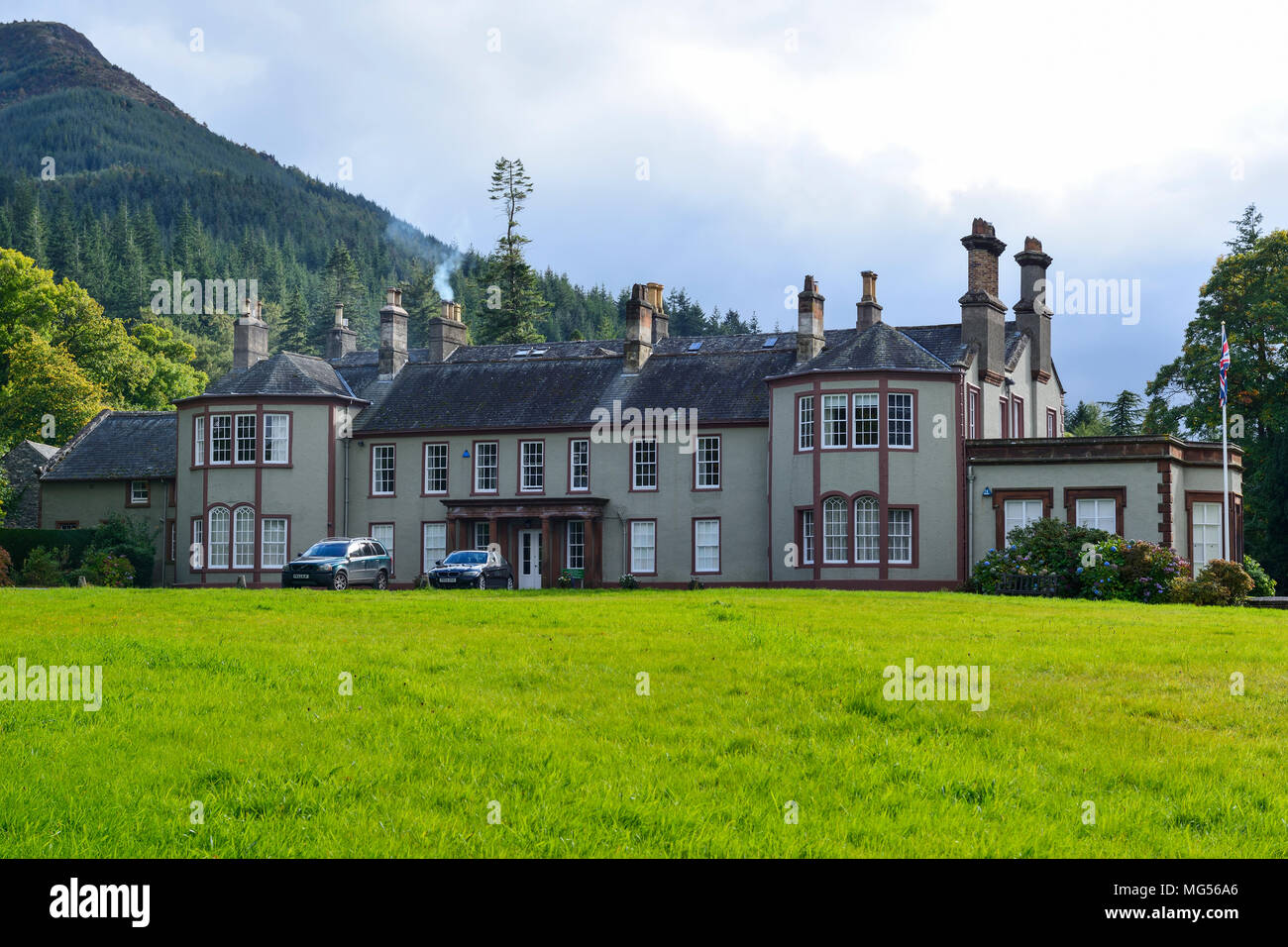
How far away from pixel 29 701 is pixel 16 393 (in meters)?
62.2

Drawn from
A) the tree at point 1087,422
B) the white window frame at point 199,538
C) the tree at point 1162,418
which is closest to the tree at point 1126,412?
the tree at point 1087,422

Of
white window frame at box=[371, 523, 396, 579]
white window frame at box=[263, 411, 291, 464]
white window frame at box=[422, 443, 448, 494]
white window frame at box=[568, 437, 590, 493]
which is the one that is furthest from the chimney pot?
white window frame at box=[263, 411, 291, 464]

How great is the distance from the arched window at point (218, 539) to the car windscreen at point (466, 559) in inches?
379

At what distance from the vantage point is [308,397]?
48.4 meters

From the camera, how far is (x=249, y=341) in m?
55.1

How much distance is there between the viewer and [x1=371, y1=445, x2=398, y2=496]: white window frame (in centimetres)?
4912

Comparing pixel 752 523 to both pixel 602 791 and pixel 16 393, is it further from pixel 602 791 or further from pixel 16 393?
pixel 16 393

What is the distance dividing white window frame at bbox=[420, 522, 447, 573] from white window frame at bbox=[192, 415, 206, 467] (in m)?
8.31

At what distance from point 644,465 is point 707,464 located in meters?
2.23

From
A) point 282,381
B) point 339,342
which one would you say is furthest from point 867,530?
point 339,342

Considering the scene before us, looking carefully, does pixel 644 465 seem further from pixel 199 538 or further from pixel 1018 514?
pixel 199 538

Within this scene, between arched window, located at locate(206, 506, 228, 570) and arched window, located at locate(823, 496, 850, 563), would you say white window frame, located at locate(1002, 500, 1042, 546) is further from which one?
arched window, located at locate(206, 506, 228, 570)
